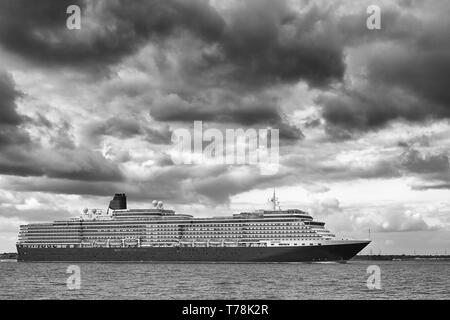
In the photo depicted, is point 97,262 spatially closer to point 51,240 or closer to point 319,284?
point 51,240

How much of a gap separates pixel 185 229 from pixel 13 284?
73.0 meters

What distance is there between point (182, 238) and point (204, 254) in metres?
9.67

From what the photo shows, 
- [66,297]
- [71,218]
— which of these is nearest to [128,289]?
[66,297]

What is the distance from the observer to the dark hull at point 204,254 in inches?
4528

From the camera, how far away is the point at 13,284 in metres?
62.3

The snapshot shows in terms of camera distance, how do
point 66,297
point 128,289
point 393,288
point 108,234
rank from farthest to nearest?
point 108,234 → point 393,288 → point 128,289 → point 66,297

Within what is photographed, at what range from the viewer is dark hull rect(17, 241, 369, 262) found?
377 ft

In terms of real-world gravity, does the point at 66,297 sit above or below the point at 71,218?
below

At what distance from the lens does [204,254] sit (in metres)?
125

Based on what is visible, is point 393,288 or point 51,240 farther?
point 51,240

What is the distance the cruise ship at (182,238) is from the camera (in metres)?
117
